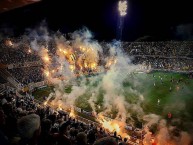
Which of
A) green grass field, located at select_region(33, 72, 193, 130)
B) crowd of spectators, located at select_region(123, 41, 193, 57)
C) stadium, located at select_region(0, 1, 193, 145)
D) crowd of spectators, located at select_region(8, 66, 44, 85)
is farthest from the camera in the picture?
crowd of spectators, located at select_region(123, 41, 193, 57)

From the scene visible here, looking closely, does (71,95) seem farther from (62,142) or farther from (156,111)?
(62,142)

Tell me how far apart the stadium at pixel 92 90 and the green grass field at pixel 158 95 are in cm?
8

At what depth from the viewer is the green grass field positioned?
860 inches

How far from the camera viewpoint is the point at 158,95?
2752cm

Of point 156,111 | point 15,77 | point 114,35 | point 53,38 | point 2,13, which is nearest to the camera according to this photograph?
point 2,13

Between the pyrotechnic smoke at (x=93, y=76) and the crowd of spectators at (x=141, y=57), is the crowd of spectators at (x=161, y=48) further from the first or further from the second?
the pyrotechnic smoke at (x=93, y=76)

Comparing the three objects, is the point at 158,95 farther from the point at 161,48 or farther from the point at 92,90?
the point at 161,48

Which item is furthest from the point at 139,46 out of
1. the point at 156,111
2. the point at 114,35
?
the point at 156,111

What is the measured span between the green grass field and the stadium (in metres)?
0.08

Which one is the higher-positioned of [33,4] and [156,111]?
[33,4]

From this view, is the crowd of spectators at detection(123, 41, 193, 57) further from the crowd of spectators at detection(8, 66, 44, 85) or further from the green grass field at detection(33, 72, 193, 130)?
the crowd of spectators at detection(8, 66, 44, 85)

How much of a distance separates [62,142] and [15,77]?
100 feet

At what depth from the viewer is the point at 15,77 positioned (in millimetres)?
33344

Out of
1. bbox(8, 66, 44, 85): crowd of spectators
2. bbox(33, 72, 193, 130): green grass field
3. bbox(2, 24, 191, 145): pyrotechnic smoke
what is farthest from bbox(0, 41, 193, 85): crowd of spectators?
bbox(33, 72, 193, 130): green grass field
